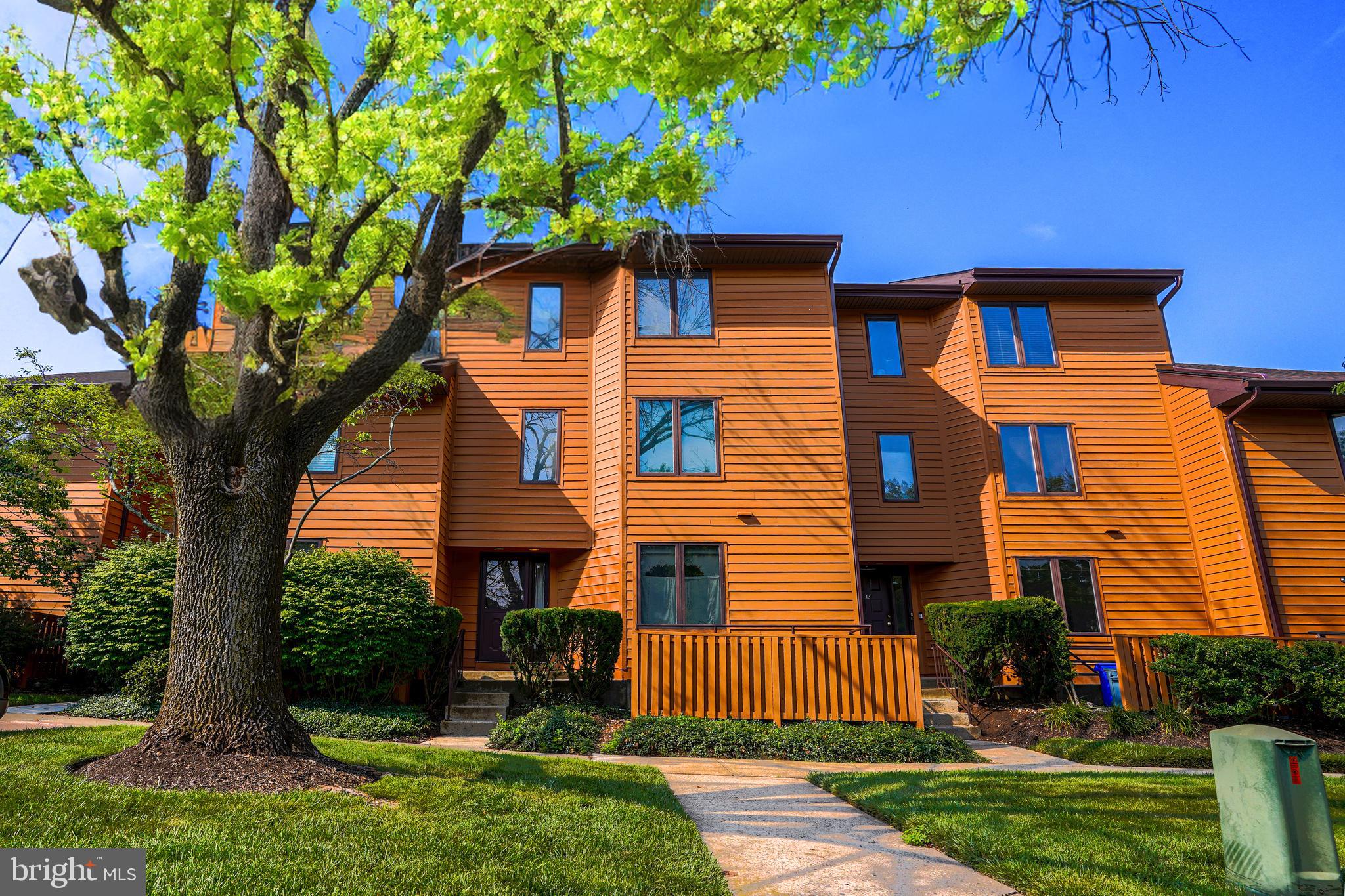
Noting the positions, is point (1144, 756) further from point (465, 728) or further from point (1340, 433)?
point (1340, 433)

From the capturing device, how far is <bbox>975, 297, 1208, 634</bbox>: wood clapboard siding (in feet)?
49.5

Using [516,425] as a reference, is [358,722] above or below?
below

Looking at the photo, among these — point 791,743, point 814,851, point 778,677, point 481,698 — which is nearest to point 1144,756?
point 791,743

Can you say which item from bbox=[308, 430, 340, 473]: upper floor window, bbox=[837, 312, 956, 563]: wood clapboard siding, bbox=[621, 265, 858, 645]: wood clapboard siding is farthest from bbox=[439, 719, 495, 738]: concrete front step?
bbox=[837, 312, 956, 563]: wood clapboard siding

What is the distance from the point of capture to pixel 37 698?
1179 cm

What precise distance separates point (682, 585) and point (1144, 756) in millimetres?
7260

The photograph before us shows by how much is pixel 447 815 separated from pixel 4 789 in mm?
2366

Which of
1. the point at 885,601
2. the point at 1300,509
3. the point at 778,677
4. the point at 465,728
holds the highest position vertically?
the point at 1300,509

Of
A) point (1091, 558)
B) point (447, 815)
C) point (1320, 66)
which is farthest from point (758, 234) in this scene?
point (447, 815)

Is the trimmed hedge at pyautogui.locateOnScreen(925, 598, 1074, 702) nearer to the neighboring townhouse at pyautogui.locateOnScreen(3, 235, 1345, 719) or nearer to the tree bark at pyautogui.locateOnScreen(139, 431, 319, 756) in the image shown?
the neighboring townhouse at pyautogui.locateOnScreen(3, 235, 1345, 719)

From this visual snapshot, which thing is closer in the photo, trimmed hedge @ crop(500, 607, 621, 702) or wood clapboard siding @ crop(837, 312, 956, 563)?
trimmed hedge @ crop(500, 607, 621, 702)

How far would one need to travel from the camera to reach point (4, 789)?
435 cm

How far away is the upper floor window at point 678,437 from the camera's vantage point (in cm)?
1475

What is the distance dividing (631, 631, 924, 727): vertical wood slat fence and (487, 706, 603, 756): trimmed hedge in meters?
1.11
